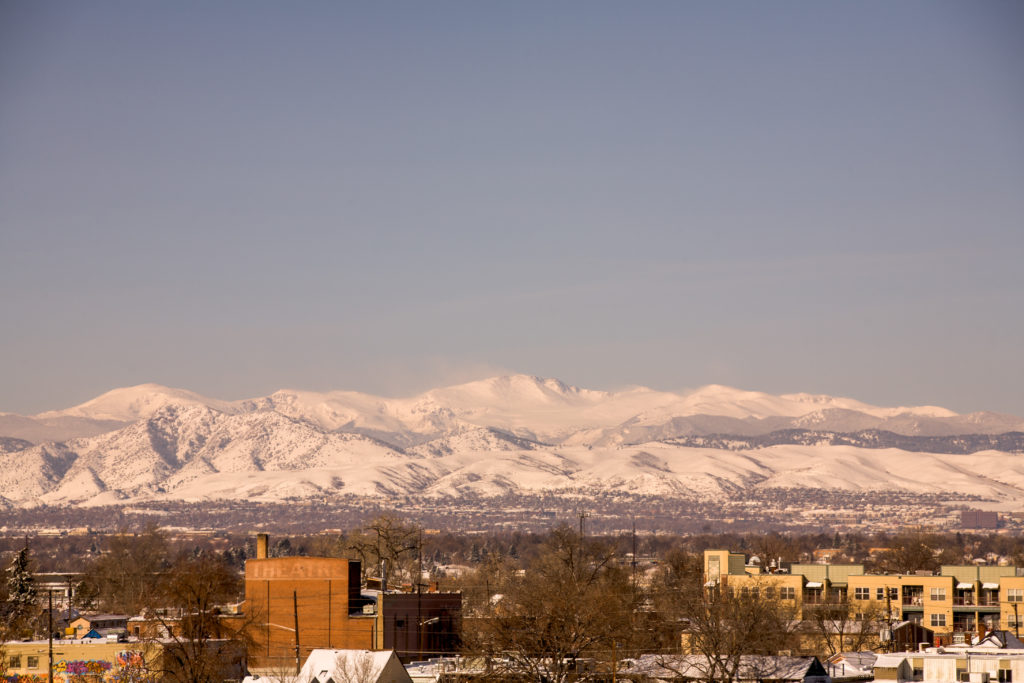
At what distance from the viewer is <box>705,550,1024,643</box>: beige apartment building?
132250 mm

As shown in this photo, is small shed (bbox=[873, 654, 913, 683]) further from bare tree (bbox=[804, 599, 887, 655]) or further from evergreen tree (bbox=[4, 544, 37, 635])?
evergreen tree (bbox=[4, 544, 37, 635])

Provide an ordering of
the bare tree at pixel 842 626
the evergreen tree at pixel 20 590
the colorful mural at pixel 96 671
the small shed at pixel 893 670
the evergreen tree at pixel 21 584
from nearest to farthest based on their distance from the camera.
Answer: the small shed at pixel 893 670
the colorful mural at pixel 96 671
the bare tree at pixel 842 626
the evergreen tree at pixel 20 590
the evergreen tree at pixel 21 584

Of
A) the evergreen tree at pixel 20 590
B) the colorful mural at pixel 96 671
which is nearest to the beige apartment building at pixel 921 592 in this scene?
the colorful mural at pixel 96 671

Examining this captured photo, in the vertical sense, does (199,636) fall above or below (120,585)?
above

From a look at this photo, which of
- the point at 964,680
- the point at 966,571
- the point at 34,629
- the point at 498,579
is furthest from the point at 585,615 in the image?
the point at 498,579

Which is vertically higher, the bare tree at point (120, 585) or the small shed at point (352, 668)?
the small shed at point (352, 668)

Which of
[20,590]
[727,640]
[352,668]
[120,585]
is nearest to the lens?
[352,668]

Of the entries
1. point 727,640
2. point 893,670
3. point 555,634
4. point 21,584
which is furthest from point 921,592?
point 21,584

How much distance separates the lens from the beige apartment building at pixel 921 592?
434 feet

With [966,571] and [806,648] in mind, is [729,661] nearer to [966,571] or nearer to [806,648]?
[806,648]

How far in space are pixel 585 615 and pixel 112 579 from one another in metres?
108

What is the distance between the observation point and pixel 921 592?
13525 centimetres

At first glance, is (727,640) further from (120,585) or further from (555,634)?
(120,585)

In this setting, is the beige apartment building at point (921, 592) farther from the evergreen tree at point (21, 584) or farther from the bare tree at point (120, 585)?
the evergreen tree at point (21, 584)
